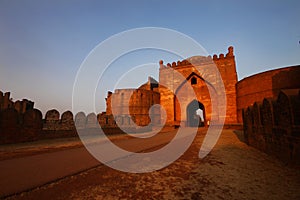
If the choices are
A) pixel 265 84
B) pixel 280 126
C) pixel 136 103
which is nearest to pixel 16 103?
pixel 136 103

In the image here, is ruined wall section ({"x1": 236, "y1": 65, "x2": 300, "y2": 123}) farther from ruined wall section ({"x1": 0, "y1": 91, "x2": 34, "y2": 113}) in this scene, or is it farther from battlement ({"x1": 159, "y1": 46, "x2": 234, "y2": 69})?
ruined wall section ({"x1": 0, "y1": 91, "x2": 34, "y2": 113})

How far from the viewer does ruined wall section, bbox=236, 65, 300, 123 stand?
44.5ft

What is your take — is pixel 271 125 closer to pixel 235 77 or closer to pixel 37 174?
pixel 37 174

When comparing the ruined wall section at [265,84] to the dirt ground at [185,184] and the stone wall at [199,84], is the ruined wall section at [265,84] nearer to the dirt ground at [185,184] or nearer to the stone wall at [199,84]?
the stone wall at [199,84]

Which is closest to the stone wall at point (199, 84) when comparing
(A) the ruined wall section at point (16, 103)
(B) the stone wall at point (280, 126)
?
(B) the stone wall at point (280, 126)

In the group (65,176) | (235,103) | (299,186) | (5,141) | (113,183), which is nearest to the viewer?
(299,186)

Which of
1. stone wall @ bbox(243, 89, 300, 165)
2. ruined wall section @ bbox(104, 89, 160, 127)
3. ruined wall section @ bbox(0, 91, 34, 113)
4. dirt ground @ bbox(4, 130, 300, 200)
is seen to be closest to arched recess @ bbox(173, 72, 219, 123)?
ruined wall section @ bbox(104, 89, 160, 127)

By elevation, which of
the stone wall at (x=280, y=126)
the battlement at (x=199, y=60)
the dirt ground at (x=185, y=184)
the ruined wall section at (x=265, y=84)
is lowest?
the dirt ground at (x=185, y=184)

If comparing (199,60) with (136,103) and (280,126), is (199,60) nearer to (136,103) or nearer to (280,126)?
(136,103)

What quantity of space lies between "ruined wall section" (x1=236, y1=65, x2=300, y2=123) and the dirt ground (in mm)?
14454

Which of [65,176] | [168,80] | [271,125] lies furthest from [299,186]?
[168,80]

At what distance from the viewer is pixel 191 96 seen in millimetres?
20453

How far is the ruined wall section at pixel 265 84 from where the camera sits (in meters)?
13.6

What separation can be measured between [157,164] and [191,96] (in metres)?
17.8
